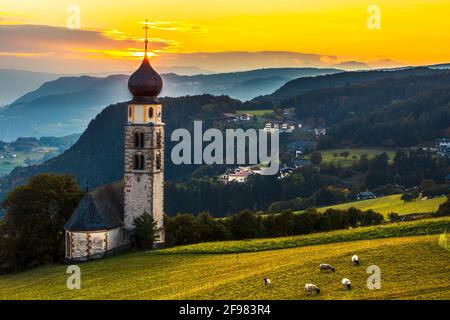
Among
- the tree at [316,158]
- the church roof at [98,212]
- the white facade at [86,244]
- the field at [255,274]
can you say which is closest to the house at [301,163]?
the tree at [316,158]

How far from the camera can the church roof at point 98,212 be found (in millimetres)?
61781

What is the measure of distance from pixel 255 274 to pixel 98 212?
2246cm

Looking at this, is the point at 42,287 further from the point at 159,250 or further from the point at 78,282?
the point at 159,250

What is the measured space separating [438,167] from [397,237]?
119787 mm

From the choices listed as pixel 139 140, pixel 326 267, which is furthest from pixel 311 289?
pixel 139 140

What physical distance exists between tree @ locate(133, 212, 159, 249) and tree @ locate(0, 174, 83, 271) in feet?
21.4

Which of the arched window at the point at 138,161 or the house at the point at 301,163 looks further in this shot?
the house at the point at 301,163

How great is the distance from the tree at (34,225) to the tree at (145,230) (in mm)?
6523

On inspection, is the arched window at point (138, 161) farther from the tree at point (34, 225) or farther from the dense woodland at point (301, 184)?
the dense woodland at point (301, 184)

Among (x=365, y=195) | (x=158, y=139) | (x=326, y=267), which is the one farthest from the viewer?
(x=365, y=195)

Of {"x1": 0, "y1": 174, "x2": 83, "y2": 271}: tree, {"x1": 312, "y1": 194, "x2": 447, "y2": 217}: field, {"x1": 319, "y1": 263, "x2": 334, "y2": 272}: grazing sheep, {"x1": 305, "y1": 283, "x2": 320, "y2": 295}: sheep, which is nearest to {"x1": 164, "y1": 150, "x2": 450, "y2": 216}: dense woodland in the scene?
{"x1": 312, "y1": 194, "x2": 447, "y2": 217}: field

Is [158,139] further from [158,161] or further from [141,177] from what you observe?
[141,177]

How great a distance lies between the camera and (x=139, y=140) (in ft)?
214

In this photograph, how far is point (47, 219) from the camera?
216 feet
